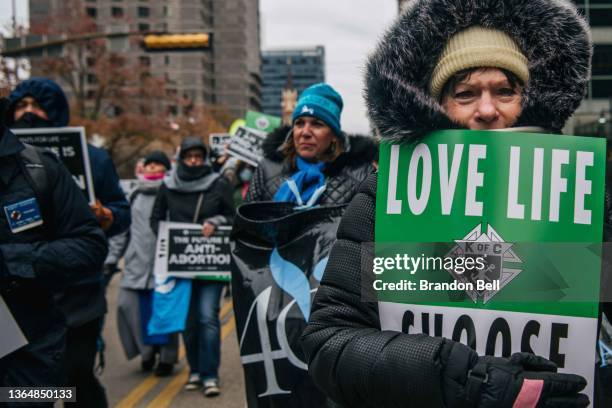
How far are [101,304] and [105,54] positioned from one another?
41.7 m

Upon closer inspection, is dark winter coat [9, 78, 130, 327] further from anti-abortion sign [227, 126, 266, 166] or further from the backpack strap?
anti-abortion sign [227, 126, 266, 166]

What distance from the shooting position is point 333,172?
3.62m

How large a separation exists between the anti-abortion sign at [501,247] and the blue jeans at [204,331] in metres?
4.28

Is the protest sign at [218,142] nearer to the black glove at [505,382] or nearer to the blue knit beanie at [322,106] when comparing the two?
the blue knit beanie at [322,106]

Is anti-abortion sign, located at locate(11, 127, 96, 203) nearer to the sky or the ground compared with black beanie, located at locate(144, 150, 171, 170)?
nearer to the sky

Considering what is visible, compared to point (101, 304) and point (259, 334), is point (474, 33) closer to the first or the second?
point (259, 334)

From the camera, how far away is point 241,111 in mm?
111875

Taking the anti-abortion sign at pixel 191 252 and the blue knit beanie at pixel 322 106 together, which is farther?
the anti-abortion sign at pixel 191 252

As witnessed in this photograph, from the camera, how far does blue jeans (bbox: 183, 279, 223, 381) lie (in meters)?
5.73

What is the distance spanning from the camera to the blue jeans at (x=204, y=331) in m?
5.73

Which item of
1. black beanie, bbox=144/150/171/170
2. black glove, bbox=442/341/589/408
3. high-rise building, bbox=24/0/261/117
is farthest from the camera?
high-rise building, bbox=24/0/261/117

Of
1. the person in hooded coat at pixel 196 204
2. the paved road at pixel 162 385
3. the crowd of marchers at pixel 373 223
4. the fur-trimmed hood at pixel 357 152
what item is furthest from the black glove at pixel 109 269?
the fur-trimmed hood at pixel 357 152

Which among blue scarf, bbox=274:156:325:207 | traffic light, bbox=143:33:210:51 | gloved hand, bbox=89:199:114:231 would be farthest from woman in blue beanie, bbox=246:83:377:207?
traffic light, bbox=143:33:210:51

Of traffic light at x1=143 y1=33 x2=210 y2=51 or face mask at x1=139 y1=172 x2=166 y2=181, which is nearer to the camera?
face mask at x1=139 y1=172 x2=166 y2=181
